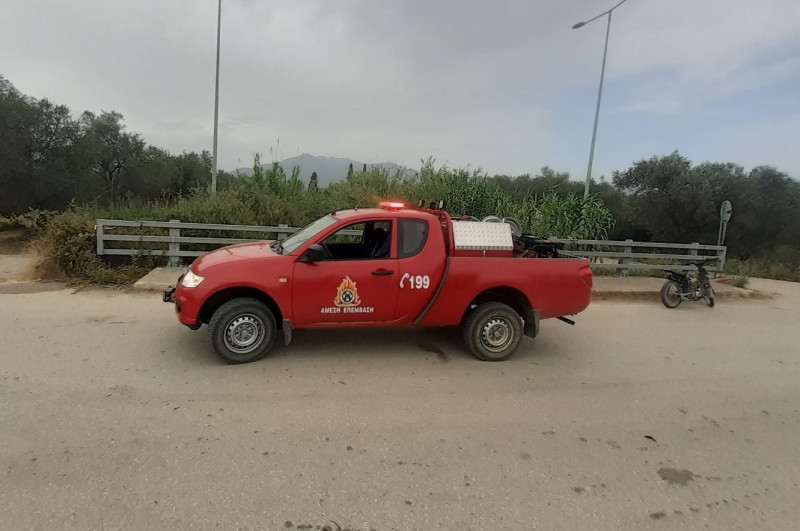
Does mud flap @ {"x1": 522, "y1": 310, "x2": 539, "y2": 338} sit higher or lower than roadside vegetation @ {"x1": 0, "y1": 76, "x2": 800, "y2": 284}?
lower

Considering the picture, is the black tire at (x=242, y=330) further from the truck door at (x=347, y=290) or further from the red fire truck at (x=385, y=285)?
the truck door at (x=347, y=290)

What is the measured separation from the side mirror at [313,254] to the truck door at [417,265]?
886 millimetres

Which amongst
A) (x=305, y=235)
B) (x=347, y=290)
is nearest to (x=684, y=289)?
(x=347, y=290)

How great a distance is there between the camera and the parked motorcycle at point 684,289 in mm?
9586

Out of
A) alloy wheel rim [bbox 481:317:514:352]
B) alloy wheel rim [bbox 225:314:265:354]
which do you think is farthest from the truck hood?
alloy wheel rim [bbox 481:317:514:352]

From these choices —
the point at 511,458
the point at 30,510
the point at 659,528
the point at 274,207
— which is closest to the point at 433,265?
the point at 511,458

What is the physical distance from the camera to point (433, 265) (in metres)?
5.33

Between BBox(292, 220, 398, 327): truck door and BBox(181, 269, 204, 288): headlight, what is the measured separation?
970mm

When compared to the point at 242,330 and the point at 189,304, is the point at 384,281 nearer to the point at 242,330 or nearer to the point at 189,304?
the point at 242,330

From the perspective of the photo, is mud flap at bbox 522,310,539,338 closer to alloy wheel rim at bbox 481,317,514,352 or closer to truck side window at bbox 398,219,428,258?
alloy wheel rim at bbox 481,317,514,352

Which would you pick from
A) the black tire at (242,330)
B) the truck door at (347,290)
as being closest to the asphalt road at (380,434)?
the black tire at (242,330)

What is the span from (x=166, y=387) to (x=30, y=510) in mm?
1702

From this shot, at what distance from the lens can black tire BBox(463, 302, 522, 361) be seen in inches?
215

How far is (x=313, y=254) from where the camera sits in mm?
4984
